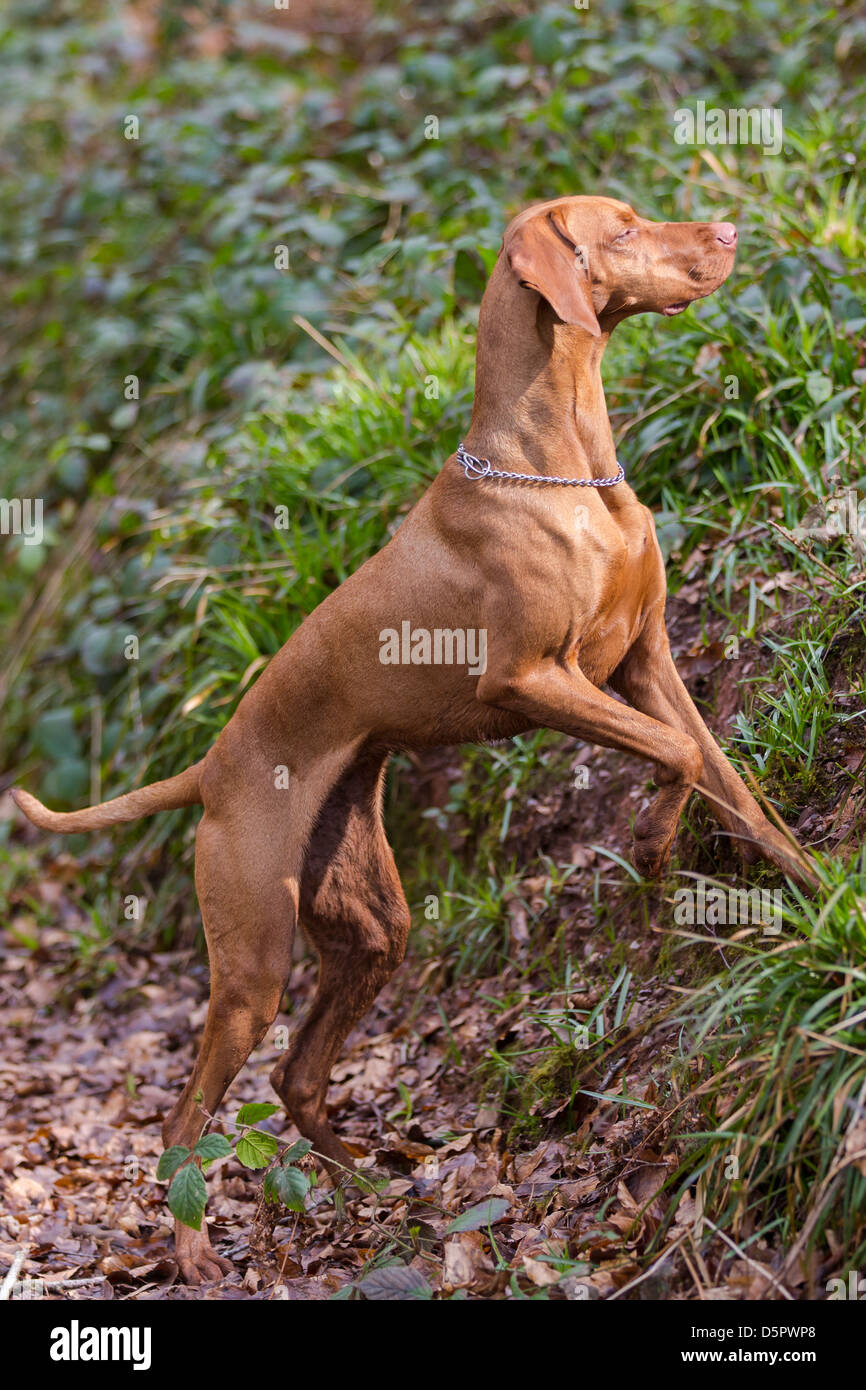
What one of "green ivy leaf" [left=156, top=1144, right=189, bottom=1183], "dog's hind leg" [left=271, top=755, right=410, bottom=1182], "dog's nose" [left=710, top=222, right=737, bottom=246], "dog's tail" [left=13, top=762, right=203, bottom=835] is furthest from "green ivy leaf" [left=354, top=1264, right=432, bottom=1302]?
"dog's nose" [left=710, top=222, right=737, bottom=246]

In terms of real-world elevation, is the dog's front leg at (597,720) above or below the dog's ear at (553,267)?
below

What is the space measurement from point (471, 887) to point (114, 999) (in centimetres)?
159

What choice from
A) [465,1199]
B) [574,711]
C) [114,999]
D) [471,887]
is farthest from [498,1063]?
[114,999]

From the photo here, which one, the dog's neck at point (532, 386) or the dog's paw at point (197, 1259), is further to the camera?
the dog's paw at point (197, 1259)

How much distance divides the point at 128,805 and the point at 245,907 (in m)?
0.53

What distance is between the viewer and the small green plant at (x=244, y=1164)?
300 centimetres

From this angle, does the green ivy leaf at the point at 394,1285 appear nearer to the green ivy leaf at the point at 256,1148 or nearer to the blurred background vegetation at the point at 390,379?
the green ivy leaf at the point at 256,1148

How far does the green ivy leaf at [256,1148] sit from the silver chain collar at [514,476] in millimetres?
1589

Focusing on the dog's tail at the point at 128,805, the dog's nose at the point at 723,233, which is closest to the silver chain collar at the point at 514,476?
the dog's nose at the point at 723,233

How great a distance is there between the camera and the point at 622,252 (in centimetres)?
308

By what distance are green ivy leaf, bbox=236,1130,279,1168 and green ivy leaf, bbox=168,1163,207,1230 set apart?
11 centimetres

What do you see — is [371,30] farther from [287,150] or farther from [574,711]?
[574,711]

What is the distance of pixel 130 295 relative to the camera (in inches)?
289

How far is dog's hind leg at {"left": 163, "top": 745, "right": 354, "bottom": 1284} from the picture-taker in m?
3.37
